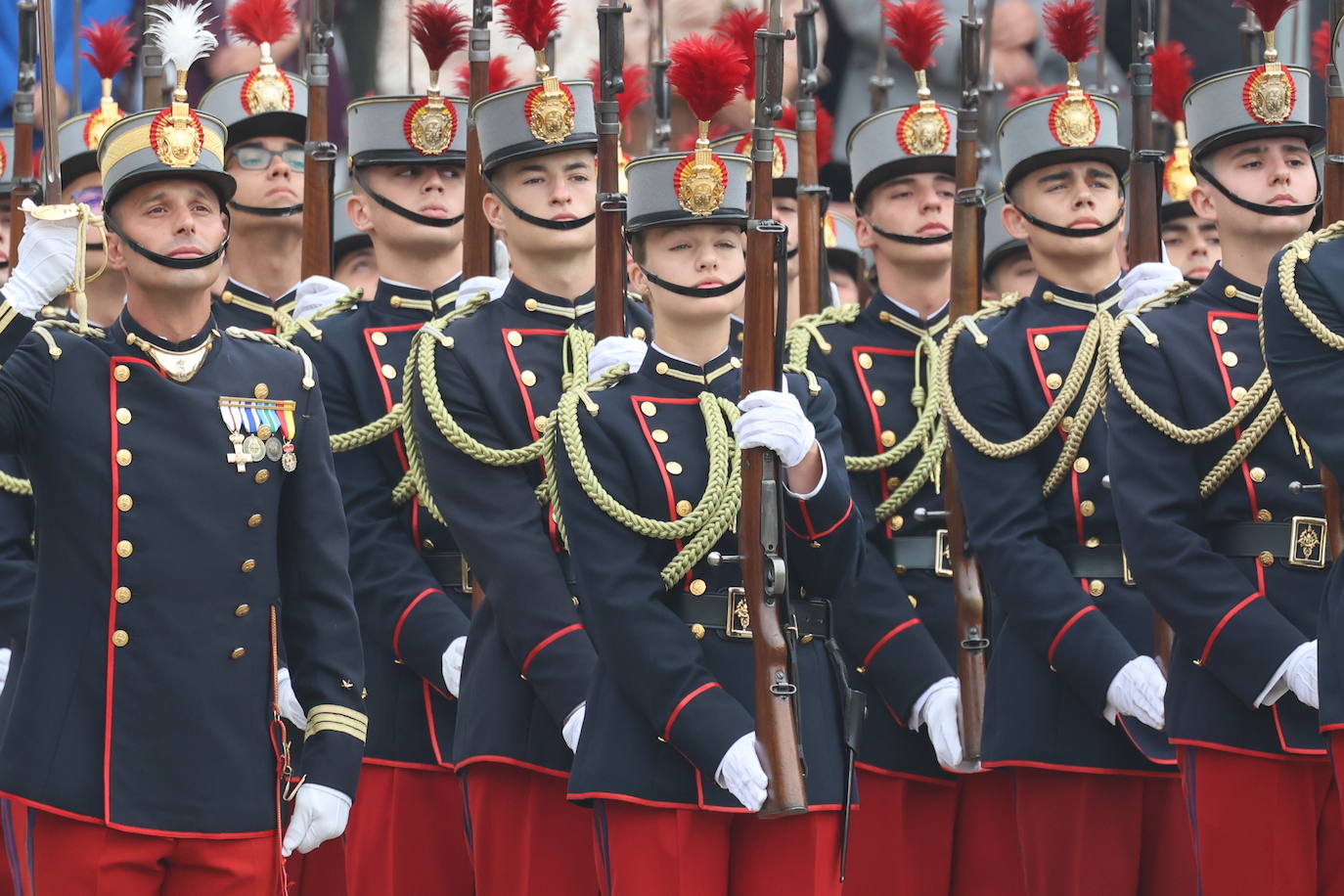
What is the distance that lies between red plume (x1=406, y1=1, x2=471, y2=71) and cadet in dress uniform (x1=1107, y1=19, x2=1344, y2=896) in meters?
2.66

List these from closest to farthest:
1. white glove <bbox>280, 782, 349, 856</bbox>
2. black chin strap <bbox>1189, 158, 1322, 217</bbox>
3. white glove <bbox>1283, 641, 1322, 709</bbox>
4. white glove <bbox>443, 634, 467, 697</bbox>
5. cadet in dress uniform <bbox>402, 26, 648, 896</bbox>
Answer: white glove <bbox>280, 782, 349, 856</bbox>
white glove <bbox>1283, 641, 1322, 709</bbox>
cadet in dress uniform <bbox>402, 26, 648, 896</bbox>
black chin strap <bbox>1189, 158, 1322, 217</bbox>
white glove <bbox>443, 634, 467, 697</bbox>

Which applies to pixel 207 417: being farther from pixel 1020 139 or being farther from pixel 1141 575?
pixel 1020 139

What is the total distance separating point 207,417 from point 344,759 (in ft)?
2.77

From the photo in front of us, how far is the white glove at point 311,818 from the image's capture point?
558cm

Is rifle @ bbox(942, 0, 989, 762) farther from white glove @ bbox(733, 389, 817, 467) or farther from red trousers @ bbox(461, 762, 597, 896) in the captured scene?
white glove @ bbox(733, 389, 817, 467)

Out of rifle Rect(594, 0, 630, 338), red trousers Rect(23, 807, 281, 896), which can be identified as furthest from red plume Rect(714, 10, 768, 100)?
red trousers Rect(23, 807, 281, 896)

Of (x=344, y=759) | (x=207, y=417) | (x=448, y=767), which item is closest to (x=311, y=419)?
(x=207, y=417)

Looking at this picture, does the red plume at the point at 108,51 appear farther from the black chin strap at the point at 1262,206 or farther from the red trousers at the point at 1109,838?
the red trousers at the point at 1109,838

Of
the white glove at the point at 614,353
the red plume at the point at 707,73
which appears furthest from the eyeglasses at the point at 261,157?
the red plume at the point at 707,73

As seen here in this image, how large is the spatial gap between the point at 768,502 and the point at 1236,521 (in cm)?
145

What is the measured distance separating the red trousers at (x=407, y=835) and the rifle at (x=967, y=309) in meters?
1.57

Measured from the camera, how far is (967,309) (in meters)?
8.05

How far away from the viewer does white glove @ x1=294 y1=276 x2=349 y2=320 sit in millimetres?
8461

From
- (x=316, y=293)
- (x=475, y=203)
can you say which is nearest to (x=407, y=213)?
(x=475, y=203)
